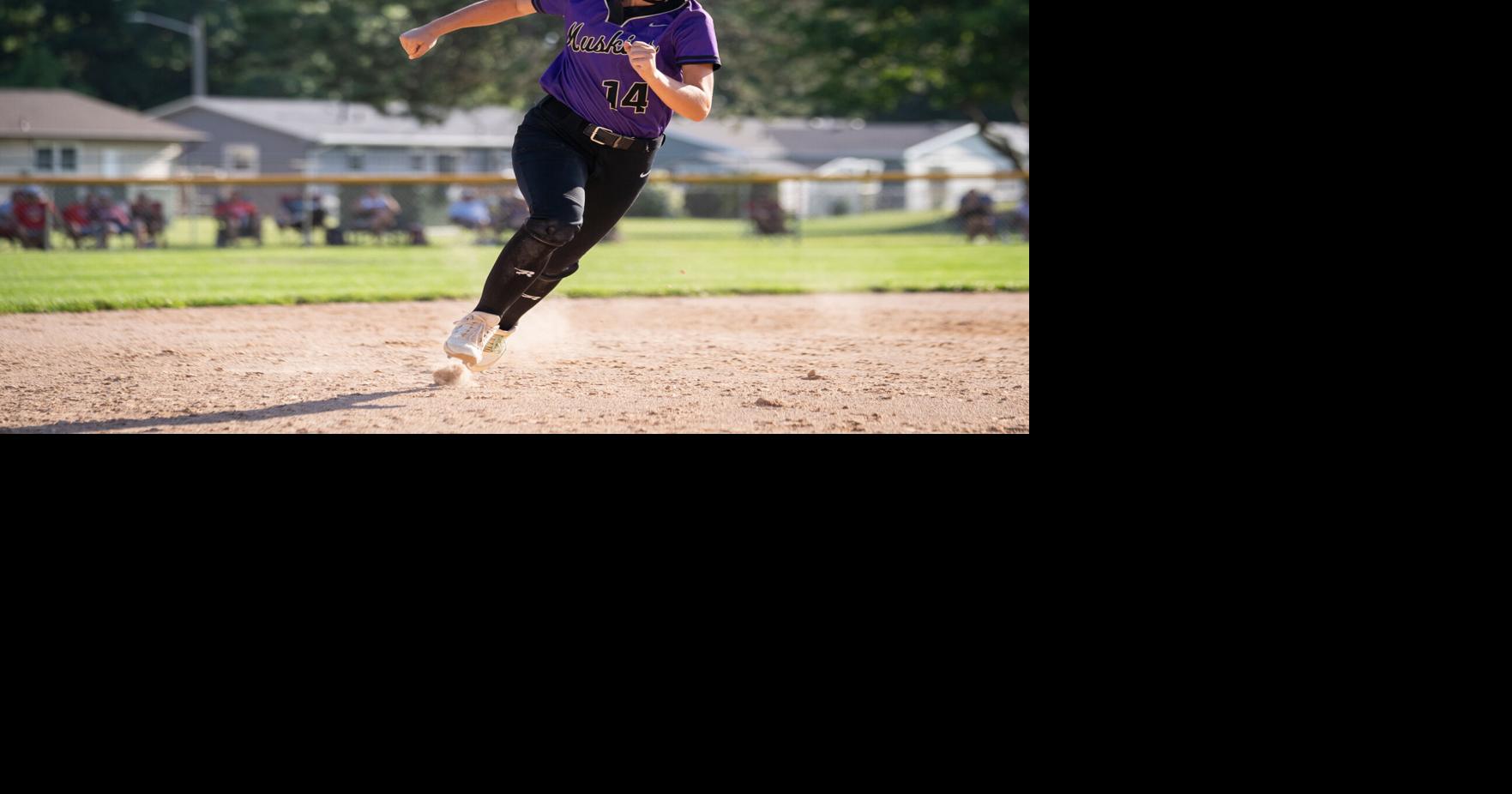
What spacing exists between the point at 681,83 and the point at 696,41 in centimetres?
19

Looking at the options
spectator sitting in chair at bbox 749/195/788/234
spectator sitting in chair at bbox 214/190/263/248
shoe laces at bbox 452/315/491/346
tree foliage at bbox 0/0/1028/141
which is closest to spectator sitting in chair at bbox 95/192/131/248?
spectator sitting in chair at bbox 214/190/263/248

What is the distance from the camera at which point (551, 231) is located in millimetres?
5047

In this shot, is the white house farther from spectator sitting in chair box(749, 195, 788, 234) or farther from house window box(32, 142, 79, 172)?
spectator sitting in chair box(749, 195, 788, 234)

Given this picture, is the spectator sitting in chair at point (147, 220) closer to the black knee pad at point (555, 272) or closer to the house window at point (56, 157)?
the black knee pad at point (555, 272)

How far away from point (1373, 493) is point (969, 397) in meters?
2.38

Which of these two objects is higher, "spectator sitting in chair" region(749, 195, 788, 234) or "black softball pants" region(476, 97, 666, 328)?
"spectator sitting in chair" region(749, 195, 788, 234)

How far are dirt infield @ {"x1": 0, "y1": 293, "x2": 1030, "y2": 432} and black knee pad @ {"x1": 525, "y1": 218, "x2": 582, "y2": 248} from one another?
0.61 meters

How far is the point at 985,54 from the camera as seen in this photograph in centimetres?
2509

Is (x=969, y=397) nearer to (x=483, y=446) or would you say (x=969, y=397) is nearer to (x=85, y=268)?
(x=483, y=446)

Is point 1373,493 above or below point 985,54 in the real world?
below

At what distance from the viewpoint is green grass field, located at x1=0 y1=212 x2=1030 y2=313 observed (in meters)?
9.95

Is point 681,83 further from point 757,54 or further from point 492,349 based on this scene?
point 757,54

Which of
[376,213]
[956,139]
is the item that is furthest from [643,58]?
[956,139]

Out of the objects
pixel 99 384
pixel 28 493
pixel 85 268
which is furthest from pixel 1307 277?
pixel 85 268
